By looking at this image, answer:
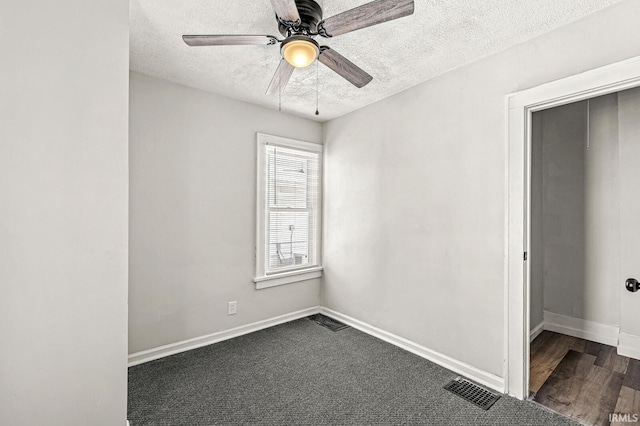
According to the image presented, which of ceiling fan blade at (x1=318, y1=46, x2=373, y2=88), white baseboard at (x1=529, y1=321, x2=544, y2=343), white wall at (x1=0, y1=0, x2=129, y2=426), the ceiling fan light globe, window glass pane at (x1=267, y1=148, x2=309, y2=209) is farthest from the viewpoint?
window glass pane at (x1=267, y1=148, x2=309, y2=209)

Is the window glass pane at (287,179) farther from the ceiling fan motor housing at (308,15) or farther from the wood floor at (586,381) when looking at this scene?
the wood floor at (586,381)

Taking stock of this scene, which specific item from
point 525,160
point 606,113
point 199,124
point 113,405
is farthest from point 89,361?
point 606,113

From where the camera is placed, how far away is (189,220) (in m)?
2.87

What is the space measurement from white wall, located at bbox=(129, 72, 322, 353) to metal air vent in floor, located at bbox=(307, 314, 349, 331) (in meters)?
0.52

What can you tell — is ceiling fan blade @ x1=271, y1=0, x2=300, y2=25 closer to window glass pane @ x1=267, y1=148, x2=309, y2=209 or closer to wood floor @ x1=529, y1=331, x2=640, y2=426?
window glass pane @ x1=267, y1=148, x2=309, y2=209

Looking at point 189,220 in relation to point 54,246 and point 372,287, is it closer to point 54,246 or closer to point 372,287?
point 54,246

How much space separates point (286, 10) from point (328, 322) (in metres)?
3.09

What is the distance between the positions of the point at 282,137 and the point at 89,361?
2698 millimetres

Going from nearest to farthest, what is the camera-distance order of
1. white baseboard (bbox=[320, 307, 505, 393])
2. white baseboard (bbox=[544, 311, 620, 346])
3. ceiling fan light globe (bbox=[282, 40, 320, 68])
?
ceiling fan light globe (bbox=[282, 40, 320, 68]), white baseboard (bbox=[320, 307, 505, 393]), white baseboard (bbox=[544, 311, 620, 346])

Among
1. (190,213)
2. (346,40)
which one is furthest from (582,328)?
(190,213)

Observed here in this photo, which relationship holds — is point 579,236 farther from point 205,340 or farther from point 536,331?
point 205,340

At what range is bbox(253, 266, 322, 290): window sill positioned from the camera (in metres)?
3.32

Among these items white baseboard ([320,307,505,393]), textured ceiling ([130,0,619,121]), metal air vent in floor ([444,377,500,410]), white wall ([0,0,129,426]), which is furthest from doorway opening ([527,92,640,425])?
white wall ([0,0,129,426])

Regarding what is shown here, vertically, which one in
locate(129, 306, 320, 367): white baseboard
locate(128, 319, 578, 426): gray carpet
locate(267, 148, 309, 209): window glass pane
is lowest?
locate(128, 319, 578, 426): gray carpet
